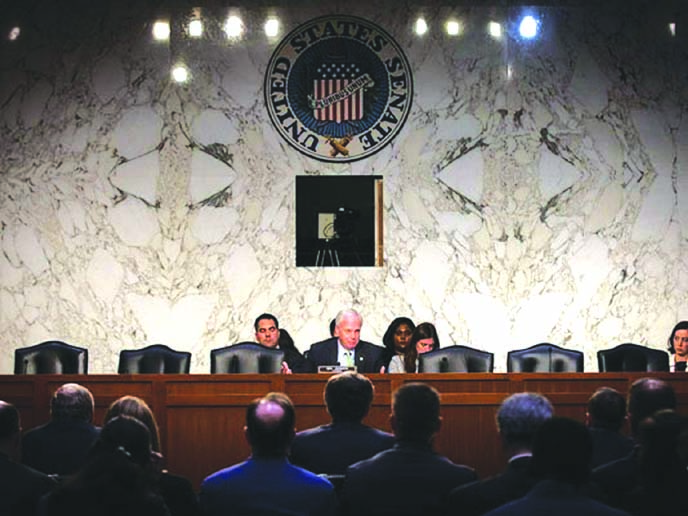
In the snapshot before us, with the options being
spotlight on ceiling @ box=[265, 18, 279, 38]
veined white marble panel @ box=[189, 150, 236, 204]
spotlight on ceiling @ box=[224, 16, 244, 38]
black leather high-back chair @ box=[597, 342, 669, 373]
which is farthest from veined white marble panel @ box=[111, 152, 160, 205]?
black leather high-back chair @ box=[597, 342, 669, 373]

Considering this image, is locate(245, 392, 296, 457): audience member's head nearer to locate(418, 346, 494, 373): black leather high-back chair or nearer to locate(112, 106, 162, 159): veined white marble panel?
locate(418, 346, 494, 373): black leather high-back chair

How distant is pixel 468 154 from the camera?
40.0 ft

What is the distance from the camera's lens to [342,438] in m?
5.71

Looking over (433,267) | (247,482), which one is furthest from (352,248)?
(247,482)

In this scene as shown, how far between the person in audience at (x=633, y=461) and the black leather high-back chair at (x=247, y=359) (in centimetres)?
418

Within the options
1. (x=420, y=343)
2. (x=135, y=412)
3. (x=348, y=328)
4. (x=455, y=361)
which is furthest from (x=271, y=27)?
(x=135, y=412)

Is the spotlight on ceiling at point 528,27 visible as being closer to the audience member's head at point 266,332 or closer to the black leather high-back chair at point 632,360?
the black leather high-back chair at point 632,360

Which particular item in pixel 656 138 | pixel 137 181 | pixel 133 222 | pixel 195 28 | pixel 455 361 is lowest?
pixel 455 361

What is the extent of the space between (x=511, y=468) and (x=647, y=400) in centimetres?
123

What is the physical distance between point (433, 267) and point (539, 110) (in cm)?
177

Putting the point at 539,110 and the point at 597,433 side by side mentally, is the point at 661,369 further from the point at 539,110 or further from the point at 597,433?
the point at 597,433

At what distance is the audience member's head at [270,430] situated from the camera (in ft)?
16.0

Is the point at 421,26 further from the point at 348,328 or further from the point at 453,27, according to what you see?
the point at 348,328

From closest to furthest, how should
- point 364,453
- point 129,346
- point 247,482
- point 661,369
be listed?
1. point 247,482
2. point 364,453
3. point 661,369
4. point 129,346
